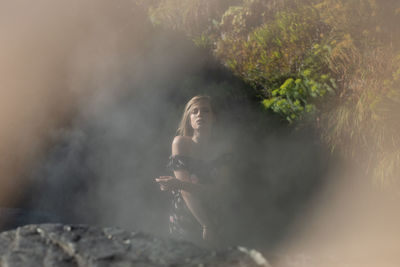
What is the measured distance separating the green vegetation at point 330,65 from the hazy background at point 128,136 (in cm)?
31

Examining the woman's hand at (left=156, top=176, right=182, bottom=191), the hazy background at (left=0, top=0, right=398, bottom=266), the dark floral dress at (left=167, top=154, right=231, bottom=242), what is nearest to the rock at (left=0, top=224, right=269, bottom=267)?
the woman's hand at (left=156, top=176, right=182, bottom=191)

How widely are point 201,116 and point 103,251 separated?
213 cm

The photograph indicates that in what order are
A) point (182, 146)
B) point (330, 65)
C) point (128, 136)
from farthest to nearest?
point (128, 136) < point (330, 65) < point (182, 146)

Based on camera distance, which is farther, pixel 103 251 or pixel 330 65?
pixel 330 65

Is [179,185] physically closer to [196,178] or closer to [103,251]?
[196,178]

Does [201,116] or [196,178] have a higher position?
[201,116]

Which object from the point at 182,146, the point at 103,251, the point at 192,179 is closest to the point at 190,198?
the point at 192,179

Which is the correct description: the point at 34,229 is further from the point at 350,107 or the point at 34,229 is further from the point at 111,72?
the point at 111,72

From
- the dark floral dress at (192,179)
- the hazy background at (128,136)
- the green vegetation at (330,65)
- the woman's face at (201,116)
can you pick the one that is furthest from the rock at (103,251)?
the green vegetation at (330,65)

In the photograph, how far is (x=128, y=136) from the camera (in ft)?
19.1

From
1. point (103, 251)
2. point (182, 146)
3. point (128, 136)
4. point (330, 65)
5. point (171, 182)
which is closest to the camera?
point (103, 251)

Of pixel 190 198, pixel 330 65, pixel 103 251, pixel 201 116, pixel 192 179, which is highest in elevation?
pixel 330 65

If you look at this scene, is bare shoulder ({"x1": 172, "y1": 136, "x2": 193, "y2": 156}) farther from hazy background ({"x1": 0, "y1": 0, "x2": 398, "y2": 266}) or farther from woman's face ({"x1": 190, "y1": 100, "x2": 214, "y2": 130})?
hazy background ({"x1": 0, "y1": 0, "x2": 398, "y2": 266})

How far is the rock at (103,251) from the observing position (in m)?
1.44
